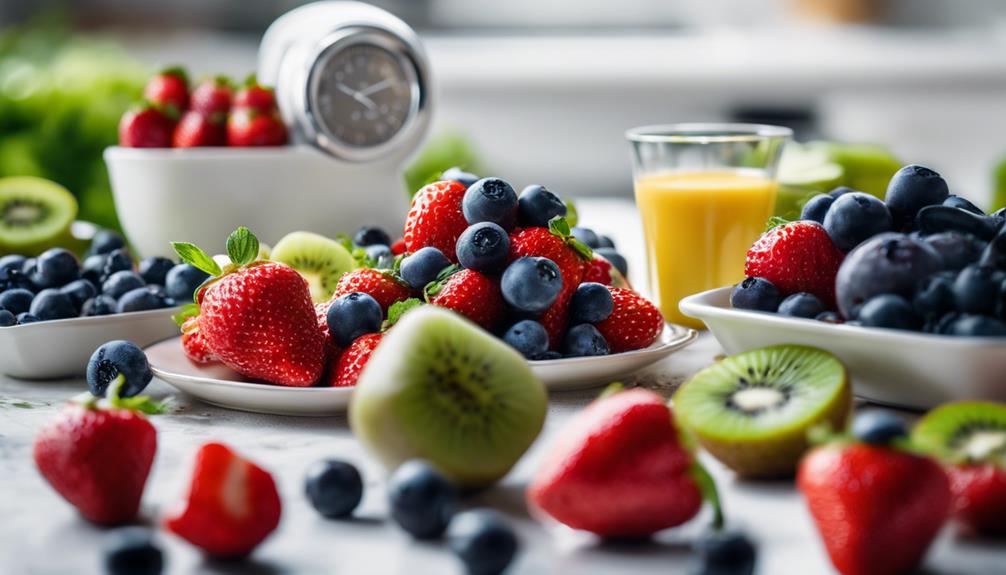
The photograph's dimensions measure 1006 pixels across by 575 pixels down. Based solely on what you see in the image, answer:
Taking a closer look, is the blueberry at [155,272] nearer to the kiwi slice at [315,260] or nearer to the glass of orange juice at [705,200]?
the kiwi slice at [315,260]

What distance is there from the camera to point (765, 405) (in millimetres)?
843

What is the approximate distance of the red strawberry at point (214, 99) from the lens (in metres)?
1.62

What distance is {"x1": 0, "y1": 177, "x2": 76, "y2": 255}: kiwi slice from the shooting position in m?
1.57

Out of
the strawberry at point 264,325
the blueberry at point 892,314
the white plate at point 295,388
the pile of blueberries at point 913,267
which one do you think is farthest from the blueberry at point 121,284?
the blueberry at point 892,314

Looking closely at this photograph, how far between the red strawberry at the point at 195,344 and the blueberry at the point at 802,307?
56 cm

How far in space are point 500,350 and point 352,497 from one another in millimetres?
151

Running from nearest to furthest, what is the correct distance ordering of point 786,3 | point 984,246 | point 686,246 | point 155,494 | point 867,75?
point 155,494
point 984,246
point 686,246
point 867,75
point 786,3

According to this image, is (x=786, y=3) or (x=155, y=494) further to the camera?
(x=786, y=3)

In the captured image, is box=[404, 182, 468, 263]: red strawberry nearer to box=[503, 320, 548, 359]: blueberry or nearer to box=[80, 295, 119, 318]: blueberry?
box=[503, 320, 548, 359]: blueberry

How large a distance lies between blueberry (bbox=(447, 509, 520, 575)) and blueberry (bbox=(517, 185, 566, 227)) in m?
0.47

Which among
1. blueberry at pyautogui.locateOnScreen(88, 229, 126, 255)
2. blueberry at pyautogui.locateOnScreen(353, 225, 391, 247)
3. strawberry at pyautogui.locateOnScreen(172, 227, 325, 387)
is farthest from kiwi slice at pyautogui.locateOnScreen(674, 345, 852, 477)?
blueberry at pyautogui.locateOnScreen(88, 229, 126, 255)

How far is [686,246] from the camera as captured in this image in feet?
4.65

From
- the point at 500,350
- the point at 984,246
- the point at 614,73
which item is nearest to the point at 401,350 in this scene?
the point at 500,350

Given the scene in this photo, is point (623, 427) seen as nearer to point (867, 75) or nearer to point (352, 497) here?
point (352, 497)
